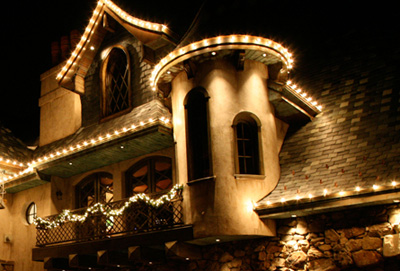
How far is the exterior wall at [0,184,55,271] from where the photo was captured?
1720 centimetres

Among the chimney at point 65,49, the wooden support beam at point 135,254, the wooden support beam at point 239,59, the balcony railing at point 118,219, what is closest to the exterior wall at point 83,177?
the balcony railing at point 118,219

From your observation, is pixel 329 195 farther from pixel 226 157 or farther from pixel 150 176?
pixel 150 176

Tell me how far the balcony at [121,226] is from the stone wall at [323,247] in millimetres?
1290

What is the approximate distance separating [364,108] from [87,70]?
9724mm

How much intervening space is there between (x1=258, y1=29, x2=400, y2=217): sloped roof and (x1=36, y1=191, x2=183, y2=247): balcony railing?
8.09 ft

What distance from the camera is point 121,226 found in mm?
13727

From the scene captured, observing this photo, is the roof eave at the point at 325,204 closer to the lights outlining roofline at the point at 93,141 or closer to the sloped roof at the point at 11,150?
the lights outlining roofline at the point at 93,141

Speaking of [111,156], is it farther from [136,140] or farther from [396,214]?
Result: [396,214]

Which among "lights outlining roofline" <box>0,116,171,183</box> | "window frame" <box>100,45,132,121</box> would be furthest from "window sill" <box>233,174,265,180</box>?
"window frame" <box>100,45,132,121</box>

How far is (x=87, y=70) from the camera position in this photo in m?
17.6

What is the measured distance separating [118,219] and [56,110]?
19.0 ft

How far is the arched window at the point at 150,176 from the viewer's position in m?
14.9

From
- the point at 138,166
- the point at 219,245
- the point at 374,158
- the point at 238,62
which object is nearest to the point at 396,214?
the point at 374,158

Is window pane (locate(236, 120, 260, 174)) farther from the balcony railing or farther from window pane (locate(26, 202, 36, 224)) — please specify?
window pane (locate(26, 202, 36, 224))
